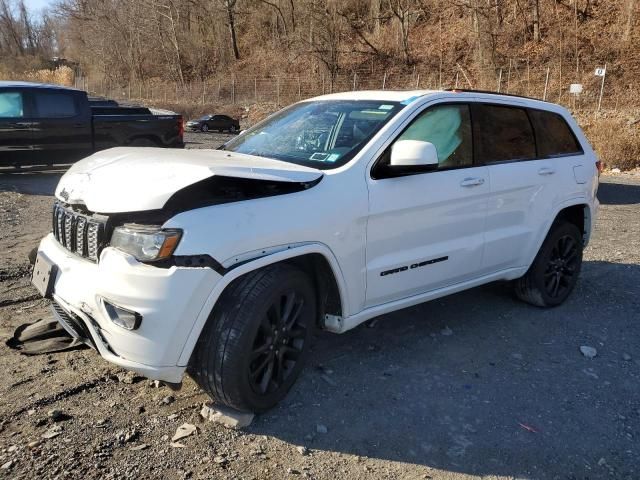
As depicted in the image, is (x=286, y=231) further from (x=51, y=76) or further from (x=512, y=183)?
(x=51, y=76)

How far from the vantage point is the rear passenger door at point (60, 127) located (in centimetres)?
1130

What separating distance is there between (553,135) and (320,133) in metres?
2.27

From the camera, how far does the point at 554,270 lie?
5098 mm

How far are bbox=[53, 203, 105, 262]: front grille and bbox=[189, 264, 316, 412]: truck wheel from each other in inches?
27.7

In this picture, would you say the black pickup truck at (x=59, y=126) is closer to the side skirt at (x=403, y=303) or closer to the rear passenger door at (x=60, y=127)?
the rear passenger door at (x=60, y=127)

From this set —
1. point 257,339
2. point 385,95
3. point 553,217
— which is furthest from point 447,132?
point 257,339

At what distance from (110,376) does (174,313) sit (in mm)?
1153

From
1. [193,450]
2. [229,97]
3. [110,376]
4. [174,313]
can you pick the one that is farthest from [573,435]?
[229,97]

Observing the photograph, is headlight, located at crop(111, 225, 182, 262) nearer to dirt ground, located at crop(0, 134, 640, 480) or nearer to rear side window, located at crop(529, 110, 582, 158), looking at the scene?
→ dirt ground, located at crop(0, 134, 640, 480)

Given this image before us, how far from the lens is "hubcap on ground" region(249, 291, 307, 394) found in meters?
3.11

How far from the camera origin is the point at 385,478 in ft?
9.18

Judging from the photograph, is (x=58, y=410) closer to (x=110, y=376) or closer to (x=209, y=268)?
(x=110, y=376)

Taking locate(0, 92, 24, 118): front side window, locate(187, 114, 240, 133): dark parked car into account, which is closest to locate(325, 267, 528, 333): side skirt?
locate(0, 92, 24, 118): front side window

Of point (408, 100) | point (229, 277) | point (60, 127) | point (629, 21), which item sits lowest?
point (229, 277)
